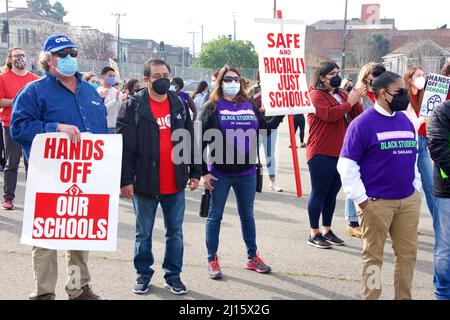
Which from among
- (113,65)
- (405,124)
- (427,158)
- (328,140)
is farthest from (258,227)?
(113,65)

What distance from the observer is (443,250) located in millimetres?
4195

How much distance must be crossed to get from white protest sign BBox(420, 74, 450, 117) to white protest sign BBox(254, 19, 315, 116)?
4.44ft

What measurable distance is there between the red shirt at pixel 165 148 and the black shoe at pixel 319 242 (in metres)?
2.13

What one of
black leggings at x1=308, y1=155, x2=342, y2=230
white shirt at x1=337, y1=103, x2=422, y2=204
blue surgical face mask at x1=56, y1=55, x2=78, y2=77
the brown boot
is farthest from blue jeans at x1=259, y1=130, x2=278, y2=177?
blue surgical face mask at x1=56, y1=55, x2=78, y2=77

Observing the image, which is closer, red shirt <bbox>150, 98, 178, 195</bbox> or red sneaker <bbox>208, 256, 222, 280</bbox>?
red shirt <bbox>150, 98, 178, 195</bbox>

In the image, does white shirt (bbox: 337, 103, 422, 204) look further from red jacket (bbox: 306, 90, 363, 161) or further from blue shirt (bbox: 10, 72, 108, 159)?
blue shirt (bbox: 10, 72, 108, 159)

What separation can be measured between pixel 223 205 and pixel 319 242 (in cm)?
145

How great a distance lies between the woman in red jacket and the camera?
223 inches

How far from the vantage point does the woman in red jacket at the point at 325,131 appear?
568 cm

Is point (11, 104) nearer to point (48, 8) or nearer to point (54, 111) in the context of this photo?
point (54, 111)

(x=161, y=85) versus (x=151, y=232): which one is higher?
(x=161, y=85)

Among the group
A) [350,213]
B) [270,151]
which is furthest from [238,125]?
[270,151]

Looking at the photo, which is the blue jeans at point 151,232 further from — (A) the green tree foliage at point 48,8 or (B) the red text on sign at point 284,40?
(A) the green tree foliage at point 48,8
